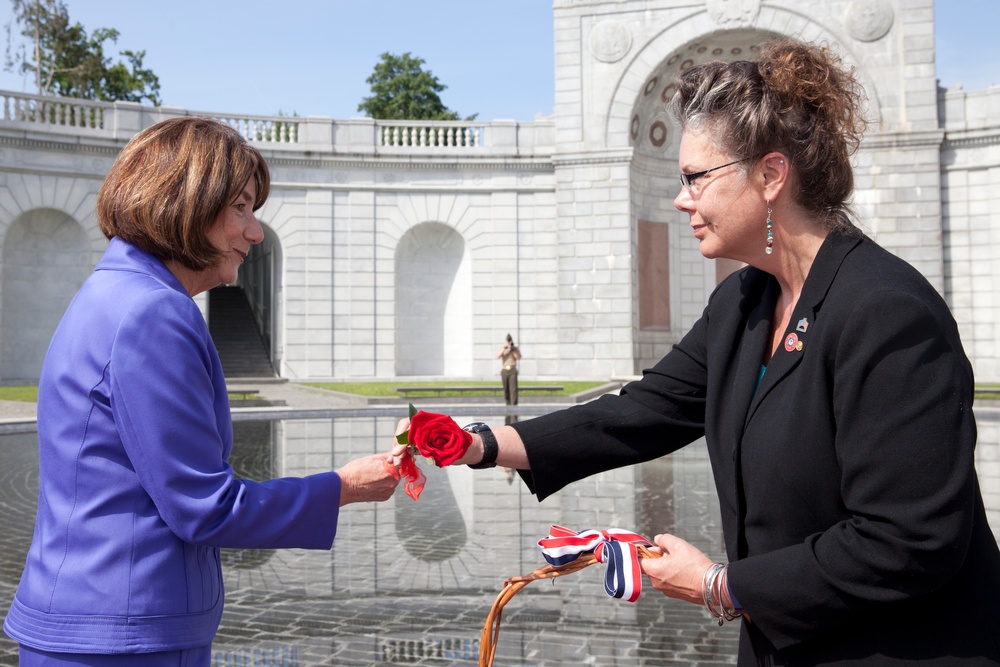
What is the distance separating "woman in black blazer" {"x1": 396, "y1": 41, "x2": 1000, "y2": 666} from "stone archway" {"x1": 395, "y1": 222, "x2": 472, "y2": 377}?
25.2m

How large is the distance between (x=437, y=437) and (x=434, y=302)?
83.6ft

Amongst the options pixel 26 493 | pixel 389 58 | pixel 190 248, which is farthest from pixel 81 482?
pixel 389 58

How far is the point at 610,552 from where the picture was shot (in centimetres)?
222

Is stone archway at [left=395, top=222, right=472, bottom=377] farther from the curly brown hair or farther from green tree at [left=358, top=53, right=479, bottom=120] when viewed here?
the curly brown hair

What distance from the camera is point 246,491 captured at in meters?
2.08

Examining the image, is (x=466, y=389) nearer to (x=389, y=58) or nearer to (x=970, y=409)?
(x=970, y=409)

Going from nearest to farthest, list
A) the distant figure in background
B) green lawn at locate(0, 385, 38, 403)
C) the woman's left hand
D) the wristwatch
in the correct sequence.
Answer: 1. the woman's left hand
2. the wristwatch
3. the distant figure in background
4. green lawn at locate(0, 385, 38, 403)

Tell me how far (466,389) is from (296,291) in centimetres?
799

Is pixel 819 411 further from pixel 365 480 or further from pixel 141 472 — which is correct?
pixel 141 472

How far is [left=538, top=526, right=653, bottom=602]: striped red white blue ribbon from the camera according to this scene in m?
2.17

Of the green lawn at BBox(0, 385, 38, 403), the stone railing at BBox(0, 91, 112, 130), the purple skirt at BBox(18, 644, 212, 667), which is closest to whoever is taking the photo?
the purple skirt at BBox(18, 644, 212, 667)

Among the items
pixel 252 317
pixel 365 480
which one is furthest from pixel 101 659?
pixel 252 317

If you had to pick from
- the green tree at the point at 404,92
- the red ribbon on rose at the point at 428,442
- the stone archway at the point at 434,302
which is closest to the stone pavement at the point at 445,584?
the red ribbon on rose at the point at 428,442

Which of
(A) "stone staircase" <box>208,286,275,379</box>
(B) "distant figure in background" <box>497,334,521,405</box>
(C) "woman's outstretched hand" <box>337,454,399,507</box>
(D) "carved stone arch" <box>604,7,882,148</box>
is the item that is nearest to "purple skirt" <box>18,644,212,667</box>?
(C) "woman's outstretched hand" <box>337,454,399,507</box>
